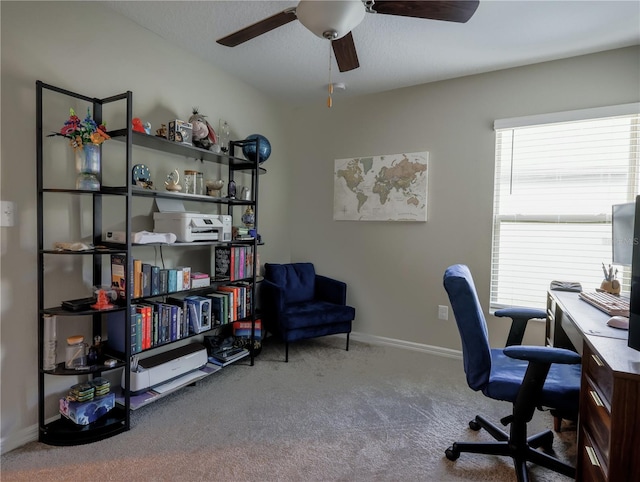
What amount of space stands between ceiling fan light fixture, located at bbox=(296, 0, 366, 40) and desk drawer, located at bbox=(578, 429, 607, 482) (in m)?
2.00

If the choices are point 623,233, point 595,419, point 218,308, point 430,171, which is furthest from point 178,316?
point 623,233

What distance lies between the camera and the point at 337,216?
3.72 metres

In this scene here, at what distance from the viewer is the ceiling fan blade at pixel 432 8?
152 centimetres

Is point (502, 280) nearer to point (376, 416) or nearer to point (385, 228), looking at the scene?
point (385, 228)

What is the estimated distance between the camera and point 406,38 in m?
2.42

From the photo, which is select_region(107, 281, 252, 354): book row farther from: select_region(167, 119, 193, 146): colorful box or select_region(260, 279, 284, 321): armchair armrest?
select_region(167, 119, 193, 146): colorful box

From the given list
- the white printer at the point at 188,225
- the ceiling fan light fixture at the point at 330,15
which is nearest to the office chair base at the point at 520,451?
the white printer at the point at 188,225

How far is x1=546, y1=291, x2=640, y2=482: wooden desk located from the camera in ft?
3.52

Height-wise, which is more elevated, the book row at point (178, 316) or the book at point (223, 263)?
the book at point (223, 263)

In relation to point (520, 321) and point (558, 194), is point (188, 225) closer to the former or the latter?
point (520, 321)

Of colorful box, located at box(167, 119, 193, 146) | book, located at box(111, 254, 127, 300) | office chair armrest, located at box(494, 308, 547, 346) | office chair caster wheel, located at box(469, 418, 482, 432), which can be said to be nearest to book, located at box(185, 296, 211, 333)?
book, located at box(111, 254, 127, 300)

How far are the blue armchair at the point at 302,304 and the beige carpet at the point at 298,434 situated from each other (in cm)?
36

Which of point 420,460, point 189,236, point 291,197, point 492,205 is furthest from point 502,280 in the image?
point 189,236

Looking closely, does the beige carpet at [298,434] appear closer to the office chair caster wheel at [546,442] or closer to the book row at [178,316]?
the office chair caster wheel at [546,442]
